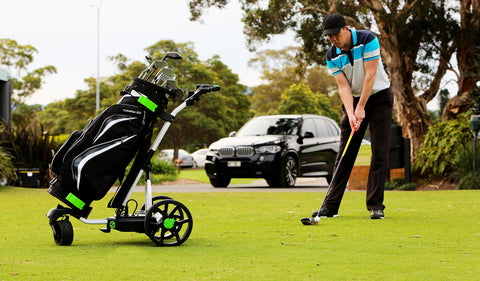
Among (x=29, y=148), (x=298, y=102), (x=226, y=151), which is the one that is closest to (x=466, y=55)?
(x=226, y=151)

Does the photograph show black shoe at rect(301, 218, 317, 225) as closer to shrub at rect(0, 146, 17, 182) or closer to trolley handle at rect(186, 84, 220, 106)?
trolley handle at rect(186, 84, 220, 106)

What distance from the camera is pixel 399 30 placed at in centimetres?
2014

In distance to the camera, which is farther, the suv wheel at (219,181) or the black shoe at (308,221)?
the suv wheel at (219,181)

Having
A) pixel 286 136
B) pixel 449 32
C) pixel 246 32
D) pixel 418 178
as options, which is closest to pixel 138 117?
pixel 286 136

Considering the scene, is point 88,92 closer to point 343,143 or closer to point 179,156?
point 179,156

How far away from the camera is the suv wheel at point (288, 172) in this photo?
16.4 m

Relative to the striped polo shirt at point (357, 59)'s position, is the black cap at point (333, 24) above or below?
above

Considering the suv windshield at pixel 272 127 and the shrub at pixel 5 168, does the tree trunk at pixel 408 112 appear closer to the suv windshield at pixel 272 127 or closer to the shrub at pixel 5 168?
the suv windshield at pixel 272 127

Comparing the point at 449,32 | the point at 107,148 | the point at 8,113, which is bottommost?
the point at 107,148

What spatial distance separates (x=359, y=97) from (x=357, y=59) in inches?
16.6

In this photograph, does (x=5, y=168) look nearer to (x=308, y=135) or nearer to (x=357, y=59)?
(x=308, y=135)

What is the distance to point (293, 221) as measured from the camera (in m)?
7.32

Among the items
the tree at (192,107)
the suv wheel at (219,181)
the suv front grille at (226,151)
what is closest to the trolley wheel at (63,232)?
the suv front grille at (226,151)

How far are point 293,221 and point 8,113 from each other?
16.0 meters
